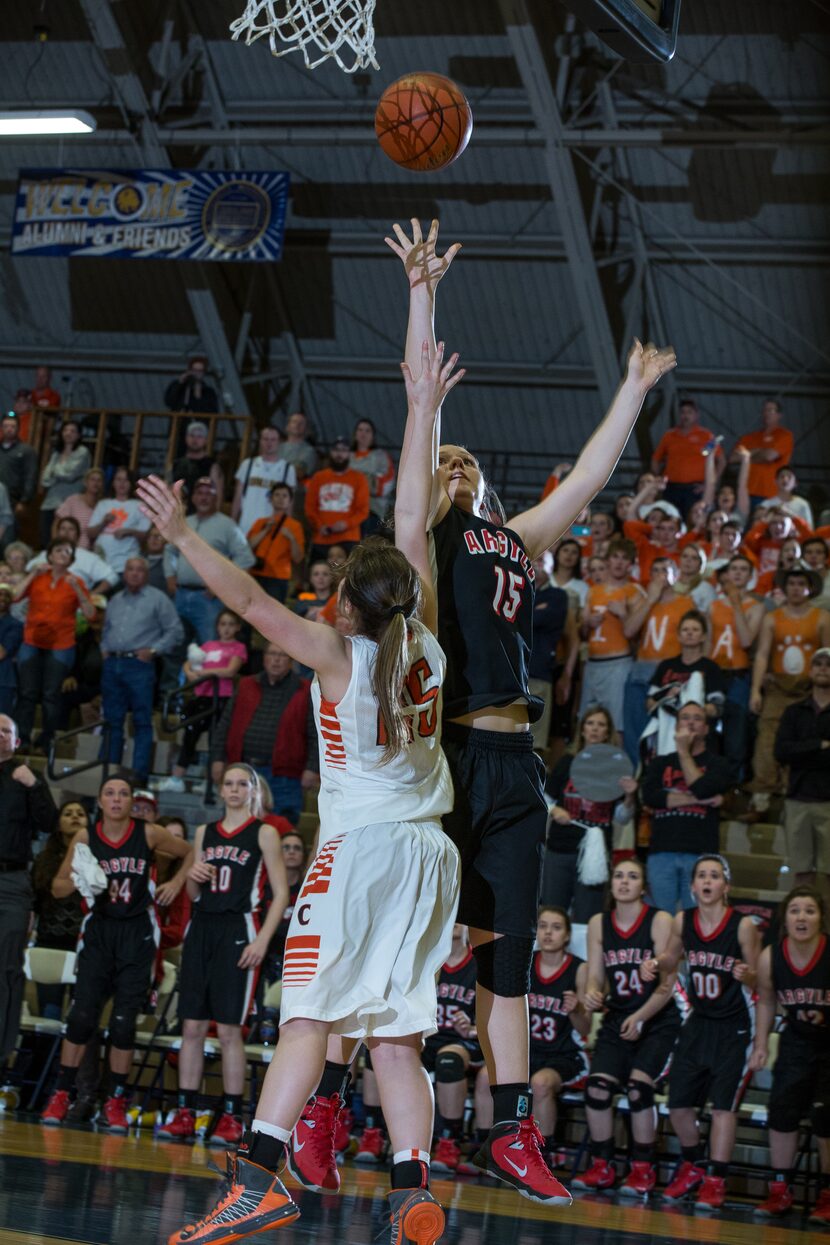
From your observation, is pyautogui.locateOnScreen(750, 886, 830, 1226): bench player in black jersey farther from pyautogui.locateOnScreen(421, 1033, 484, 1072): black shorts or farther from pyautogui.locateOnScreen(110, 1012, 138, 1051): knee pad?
pyautogui.locateOnScreen(110, 1012, 138, 1051): knee pad

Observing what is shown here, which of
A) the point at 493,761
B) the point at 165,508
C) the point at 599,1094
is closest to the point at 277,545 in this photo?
the point at 599,1094

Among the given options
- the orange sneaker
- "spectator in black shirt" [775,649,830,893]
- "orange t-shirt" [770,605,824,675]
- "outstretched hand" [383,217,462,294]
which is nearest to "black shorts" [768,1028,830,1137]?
"spectator in black shirt" [775,649,830,893]

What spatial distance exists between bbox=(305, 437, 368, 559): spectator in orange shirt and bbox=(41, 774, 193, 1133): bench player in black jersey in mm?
5844

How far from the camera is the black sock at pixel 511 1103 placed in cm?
470

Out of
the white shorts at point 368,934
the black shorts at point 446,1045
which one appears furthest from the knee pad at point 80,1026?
the white shorts at point 368,934

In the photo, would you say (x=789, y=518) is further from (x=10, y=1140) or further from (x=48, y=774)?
(x=10, y=1140)

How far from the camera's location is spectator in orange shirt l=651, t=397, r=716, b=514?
16062 millimetres

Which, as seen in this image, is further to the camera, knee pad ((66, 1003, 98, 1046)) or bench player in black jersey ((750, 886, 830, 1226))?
knee pad ((66, 1003, 98, 1046))

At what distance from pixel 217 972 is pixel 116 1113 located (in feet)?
3.30

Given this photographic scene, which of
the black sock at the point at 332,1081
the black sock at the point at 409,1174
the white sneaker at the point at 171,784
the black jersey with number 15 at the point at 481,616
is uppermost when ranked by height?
the white sneaker at the point at 171,784

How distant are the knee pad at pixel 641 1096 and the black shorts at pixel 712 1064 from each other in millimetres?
131


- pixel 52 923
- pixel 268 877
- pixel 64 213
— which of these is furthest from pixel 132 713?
pixel 64 213

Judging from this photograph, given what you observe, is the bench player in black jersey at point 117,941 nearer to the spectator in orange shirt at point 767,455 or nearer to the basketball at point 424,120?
the basketball at point 424,120

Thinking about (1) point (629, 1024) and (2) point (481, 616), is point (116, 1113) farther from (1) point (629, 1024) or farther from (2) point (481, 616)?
(2) point (481, 616)
